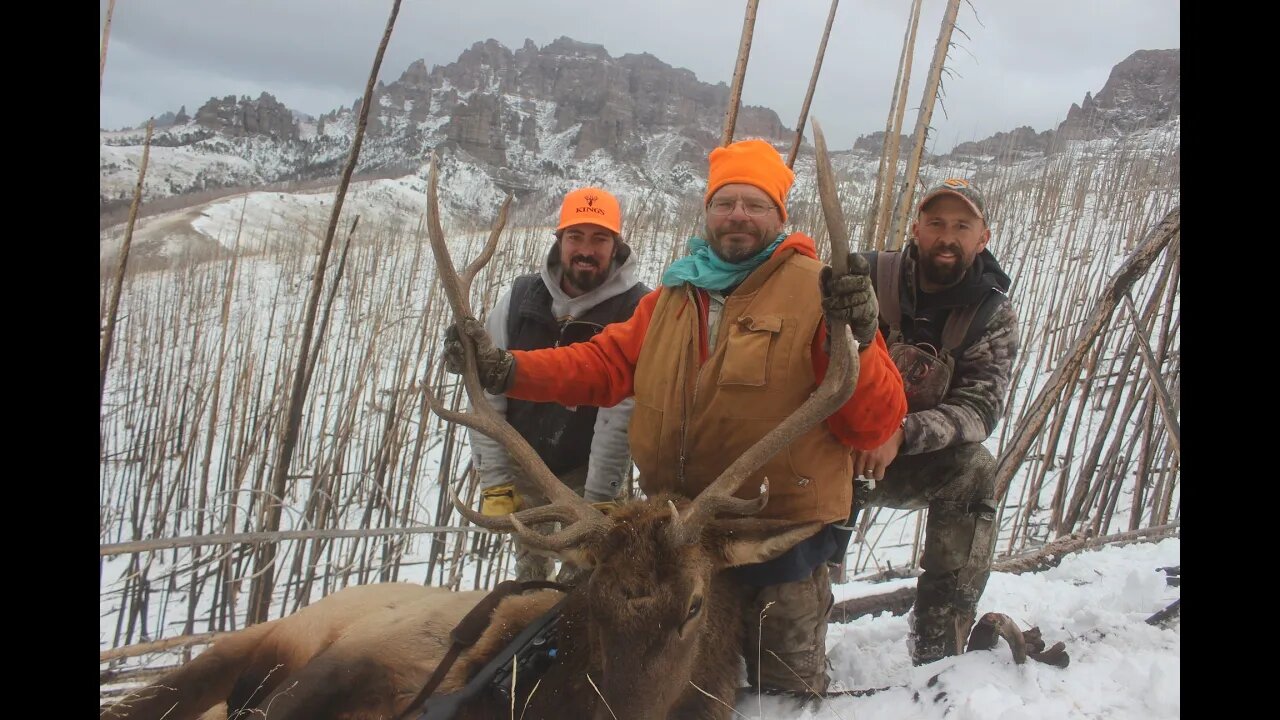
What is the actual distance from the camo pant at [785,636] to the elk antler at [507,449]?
762mm

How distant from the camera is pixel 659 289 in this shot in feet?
8.77

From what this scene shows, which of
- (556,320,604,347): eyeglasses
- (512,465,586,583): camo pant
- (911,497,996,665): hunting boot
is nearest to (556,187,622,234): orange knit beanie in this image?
(556,320,604,347): eyeglasses

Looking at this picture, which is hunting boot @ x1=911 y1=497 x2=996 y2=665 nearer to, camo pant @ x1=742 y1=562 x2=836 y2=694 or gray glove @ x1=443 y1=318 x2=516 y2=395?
camo pant @ x1=742 y1=562 x2=836 y2=694

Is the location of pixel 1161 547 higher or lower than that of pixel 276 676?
higher

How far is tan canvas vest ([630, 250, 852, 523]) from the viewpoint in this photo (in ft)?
7.25

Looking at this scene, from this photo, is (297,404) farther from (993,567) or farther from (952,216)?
(993,567)

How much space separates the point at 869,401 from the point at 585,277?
5.97 ft

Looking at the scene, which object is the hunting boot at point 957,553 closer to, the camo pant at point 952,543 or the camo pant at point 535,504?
the camo pant at point 952,543

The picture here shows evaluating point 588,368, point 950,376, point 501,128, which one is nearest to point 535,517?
point 588,368

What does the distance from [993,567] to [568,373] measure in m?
2.73

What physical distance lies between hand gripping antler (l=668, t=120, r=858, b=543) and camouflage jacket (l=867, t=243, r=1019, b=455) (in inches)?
30.3
